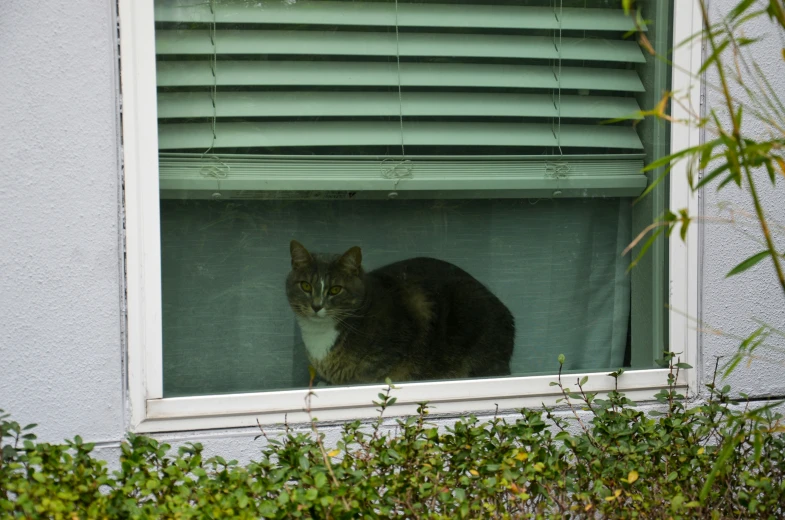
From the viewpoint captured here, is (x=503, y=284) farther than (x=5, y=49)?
Yes

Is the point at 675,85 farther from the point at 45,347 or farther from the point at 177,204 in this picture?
the point at 45,347

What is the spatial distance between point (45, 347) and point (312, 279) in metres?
0.87

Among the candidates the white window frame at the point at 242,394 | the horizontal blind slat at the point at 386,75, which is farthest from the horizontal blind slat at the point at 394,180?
the horizontal blind slat at the point at 386,75

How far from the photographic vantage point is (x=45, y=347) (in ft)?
7.80

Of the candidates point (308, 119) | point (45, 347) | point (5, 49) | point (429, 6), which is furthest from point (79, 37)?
point (429, 6)

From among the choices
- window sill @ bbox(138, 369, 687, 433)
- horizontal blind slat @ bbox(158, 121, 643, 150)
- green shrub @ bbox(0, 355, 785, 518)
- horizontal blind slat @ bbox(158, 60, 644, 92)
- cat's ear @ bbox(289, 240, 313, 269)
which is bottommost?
green shrub @ bbox(0, 355, 785, 518)

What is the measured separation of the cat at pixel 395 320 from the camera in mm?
2795

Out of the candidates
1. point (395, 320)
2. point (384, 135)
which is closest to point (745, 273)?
point (395, 320)

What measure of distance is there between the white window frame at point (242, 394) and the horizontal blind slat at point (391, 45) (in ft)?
0.53

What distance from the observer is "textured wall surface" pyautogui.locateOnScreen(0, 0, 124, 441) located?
91.7 inches

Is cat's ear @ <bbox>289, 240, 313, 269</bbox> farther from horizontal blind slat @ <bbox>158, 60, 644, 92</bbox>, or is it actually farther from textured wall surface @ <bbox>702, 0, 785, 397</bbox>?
textured wall surface @ <bbox>702, 0, 785, 397</bbox>

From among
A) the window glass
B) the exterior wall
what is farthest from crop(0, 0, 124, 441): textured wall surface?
the window glass

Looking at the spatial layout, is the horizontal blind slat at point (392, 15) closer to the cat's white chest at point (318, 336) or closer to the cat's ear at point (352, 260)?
the cat's ear at point (352, 260)

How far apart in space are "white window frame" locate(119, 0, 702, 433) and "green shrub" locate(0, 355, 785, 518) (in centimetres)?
16
